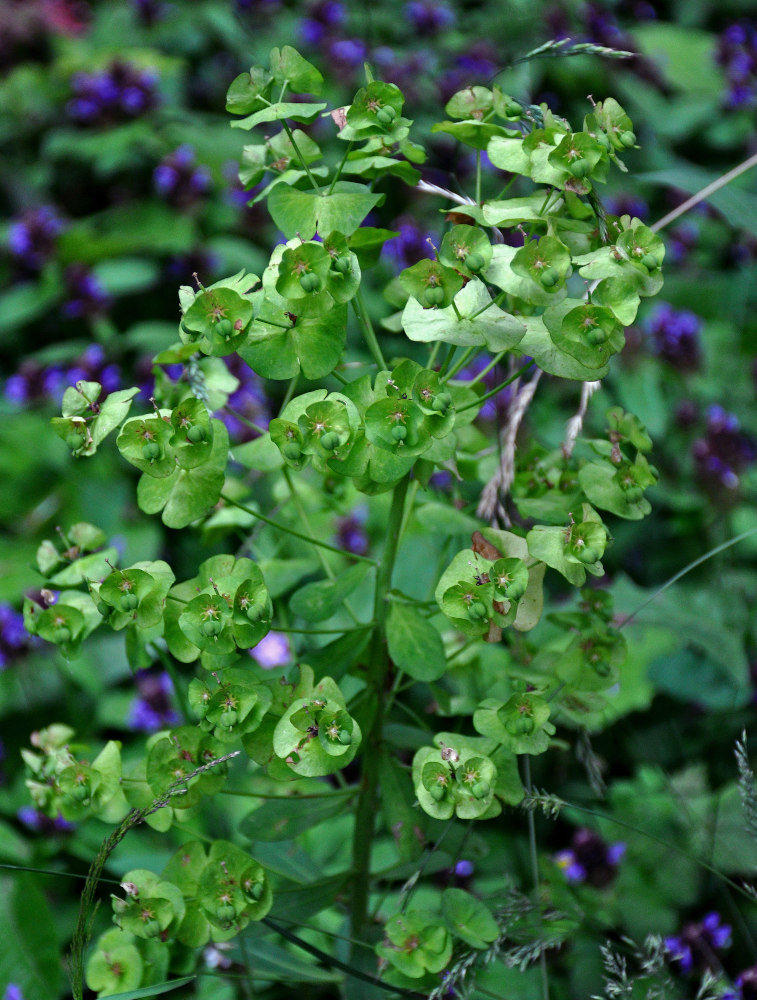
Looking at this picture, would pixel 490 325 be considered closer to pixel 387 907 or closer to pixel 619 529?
pixel 387 907

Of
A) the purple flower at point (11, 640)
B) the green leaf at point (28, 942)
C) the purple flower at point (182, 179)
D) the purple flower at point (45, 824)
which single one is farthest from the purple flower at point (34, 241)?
the green leaf at point (28, 942)

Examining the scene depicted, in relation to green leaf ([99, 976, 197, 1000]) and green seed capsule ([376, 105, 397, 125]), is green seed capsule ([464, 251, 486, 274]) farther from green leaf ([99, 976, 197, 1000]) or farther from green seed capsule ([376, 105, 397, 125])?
green leaf ([99, 976, 197, 1000])

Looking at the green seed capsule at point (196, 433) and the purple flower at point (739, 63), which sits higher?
the green seed capsule at point (196, 433)

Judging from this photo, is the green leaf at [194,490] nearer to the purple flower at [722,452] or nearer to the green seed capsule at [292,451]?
the green seed capsule at [292,451]

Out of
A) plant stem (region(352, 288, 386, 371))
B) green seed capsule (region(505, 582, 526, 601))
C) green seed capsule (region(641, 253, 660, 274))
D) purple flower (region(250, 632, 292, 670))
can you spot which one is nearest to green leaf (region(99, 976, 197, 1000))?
green seed capsule (region(505, 582, 526, 601))

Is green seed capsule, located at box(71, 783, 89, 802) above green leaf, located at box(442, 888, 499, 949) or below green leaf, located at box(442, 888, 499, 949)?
above

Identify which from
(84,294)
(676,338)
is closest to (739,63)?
(676,338)
